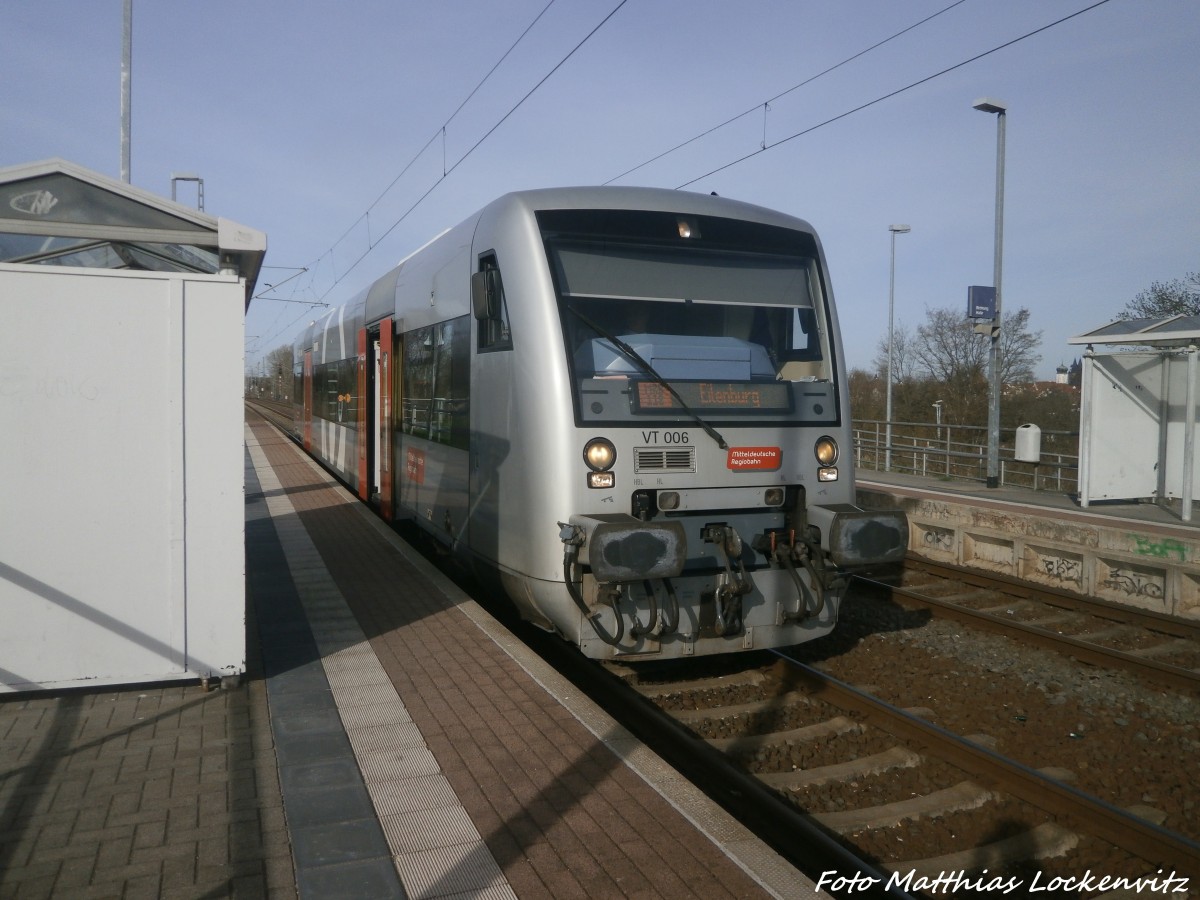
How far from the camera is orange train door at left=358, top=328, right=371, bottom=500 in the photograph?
510 inches

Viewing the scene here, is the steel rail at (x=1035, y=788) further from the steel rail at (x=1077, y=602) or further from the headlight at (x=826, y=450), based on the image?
the steel rail at (x=1077, y=602)

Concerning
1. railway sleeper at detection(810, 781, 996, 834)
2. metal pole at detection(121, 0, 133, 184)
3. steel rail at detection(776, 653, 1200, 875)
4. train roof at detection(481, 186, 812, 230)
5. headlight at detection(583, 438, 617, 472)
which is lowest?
railway sleeper at detection(810, 781, 996, 834)

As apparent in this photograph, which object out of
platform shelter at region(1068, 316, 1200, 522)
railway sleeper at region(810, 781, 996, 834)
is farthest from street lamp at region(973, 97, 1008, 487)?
railway sleeper at region(810, 781, 996, 834)

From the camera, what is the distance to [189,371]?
5.33 metres

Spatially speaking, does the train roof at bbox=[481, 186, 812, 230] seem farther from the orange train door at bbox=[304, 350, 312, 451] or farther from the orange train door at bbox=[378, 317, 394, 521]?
the orange train door at bbox=[304, 350, 312, 451]

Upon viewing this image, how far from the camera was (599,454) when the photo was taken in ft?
19.3

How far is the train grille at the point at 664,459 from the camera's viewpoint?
6000mm

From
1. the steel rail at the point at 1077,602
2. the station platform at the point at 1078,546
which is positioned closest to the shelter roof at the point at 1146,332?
the station platform at the point at 1078,546

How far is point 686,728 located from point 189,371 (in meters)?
3.55

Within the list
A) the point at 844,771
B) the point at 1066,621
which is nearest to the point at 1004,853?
the point at 844,771

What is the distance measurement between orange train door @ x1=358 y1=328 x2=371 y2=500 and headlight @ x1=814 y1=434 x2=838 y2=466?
25.3 feet

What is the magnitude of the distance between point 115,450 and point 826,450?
4370 mm

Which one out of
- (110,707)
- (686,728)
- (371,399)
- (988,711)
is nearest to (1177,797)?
(988,711)

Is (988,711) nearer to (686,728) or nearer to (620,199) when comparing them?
(686,728)
